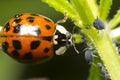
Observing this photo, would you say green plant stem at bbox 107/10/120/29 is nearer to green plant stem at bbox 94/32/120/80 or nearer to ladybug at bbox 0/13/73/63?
green plant stem at bbox 94/32/120/80

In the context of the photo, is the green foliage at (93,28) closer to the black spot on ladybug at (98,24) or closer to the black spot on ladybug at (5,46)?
the black spot on ladybug at (98,24)

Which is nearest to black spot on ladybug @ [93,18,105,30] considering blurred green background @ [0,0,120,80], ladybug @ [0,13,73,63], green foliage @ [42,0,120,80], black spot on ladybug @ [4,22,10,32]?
green foliage @ [42,0,120,80]

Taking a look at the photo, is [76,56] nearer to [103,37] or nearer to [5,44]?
[5,44]

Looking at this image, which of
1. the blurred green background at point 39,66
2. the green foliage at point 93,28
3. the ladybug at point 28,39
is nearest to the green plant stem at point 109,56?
the green foliage at point 93,28

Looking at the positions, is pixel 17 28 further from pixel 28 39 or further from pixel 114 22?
pixel 114 22

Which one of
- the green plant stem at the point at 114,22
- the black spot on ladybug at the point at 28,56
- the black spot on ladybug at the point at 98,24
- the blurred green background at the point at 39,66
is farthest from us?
the blurred green background at the point at 39,66

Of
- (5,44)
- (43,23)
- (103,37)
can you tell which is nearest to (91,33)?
(103,37)

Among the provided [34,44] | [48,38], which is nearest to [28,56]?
[34,44]
